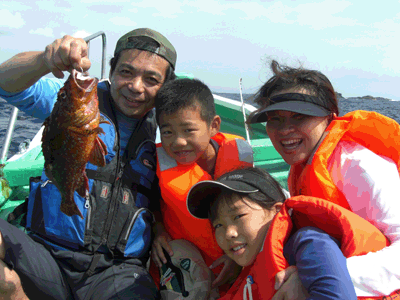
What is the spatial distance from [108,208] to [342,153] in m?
1.74

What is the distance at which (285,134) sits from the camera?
7.83ft

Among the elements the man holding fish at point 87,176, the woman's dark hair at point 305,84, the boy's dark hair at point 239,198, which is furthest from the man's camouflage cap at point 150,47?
the boy's dark hair at point 239,198

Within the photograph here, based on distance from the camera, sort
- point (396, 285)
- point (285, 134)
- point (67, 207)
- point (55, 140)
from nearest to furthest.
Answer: point (396, 285)
point (55, 140)
point (67, 207)
point (285, 134)

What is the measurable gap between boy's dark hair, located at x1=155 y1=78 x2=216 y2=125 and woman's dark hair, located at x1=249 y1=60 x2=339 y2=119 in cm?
50

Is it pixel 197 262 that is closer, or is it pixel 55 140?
pixel 55 140

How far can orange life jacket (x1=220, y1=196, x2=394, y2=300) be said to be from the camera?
1673 millimetres

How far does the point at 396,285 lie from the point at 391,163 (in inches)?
32.5

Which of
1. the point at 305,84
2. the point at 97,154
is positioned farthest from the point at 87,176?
the point at 305,84

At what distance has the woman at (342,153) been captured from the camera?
5.40 ft

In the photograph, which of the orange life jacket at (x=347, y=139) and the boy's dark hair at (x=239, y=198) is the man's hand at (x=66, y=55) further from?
the orange life jacket at (x=347, y=139)

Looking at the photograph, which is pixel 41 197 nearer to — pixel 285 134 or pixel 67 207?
pixel 67 207

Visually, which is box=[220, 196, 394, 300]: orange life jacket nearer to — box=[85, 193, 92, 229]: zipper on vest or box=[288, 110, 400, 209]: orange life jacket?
box=[288, 110, 400, 209]: orange life jacket

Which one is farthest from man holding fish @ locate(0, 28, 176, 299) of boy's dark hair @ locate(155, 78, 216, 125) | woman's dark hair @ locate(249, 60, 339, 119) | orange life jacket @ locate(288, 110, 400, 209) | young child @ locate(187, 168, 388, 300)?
orange life jacket @ locate(288, 110, 400, 209)

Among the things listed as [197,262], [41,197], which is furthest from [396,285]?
[41,197]
